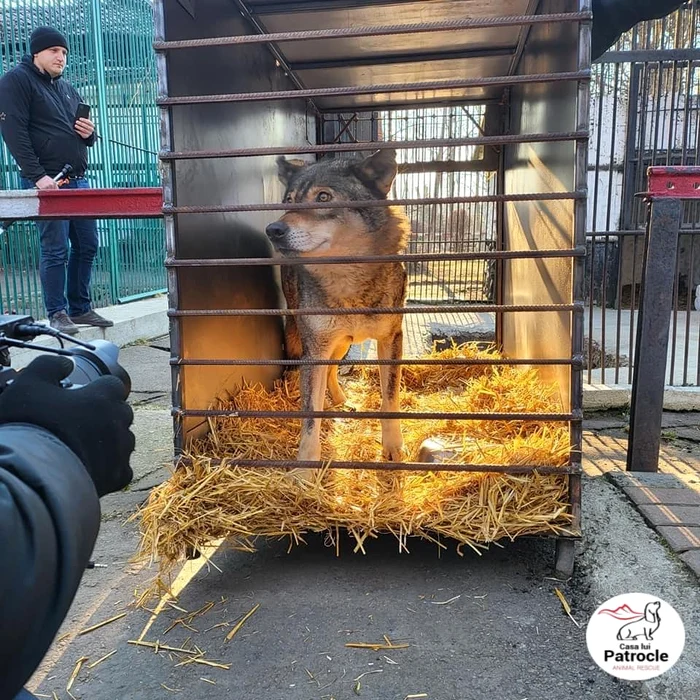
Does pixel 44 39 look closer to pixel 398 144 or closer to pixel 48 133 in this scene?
pixel 48 133

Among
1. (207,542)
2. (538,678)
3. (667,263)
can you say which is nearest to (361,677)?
(538,678)

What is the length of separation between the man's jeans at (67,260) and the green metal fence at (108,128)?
509 mm

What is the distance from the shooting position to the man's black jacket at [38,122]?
5.55m

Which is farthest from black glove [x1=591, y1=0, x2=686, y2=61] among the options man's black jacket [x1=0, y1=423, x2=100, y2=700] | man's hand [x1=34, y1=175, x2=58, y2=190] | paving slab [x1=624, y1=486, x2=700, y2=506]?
man's hand [x1=34, y1=175, x2=58, y2=190]

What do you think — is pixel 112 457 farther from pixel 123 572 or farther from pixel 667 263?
pixel 667 263

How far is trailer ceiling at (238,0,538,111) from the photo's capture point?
3.68m

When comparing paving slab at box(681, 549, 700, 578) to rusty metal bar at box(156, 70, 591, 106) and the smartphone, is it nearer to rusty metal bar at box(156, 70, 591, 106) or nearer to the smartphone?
rusty metal bar at box(156, 70, 591, 106)

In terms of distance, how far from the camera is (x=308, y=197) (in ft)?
11.5

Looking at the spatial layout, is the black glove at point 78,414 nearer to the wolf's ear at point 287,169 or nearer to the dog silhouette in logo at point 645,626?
the dog silhouette in logo at point 645,626

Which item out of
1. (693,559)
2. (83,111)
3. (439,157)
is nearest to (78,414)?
(693,559)

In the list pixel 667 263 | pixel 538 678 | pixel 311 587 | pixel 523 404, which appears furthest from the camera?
pixel 523 404

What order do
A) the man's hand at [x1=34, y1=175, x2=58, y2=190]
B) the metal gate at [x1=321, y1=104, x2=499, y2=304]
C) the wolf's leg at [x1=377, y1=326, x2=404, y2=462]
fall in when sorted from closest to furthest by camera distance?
the wolf's leg at [x1=377, y1=326, x2=404, y2=462], the man's hand at [x1=34, y1=175, x2=58, y2=190], the metal gate at [x1=321, y1=104, x2=499, y2=304]

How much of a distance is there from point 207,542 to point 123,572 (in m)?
0.49

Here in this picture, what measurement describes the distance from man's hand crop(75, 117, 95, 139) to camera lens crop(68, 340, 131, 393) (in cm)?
479
